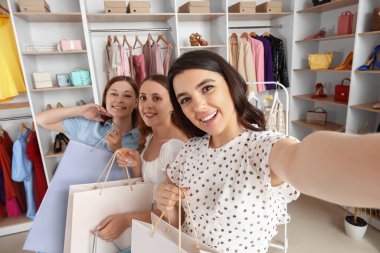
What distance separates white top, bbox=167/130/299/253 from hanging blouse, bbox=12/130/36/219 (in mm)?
2245

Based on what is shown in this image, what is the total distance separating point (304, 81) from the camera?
3318mm

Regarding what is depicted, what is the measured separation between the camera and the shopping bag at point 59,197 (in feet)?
3.24

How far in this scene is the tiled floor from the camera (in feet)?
6.72

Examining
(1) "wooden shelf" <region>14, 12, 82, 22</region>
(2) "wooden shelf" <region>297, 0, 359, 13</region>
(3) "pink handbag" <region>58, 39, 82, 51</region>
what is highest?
(2) "wooden shelf" <region>297, 0, 359, 13</region>

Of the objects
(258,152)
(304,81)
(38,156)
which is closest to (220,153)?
(258,152)

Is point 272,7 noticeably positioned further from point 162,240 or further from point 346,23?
point 162,240

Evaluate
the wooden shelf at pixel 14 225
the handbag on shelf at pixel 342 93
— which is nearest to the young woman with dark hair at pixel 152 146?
the wooden shelf at pixel 14 225

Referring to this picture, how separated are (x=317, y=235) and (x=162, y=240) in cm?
215

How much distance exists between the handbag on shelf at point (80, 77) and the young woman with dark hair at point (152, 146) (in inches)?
61.9

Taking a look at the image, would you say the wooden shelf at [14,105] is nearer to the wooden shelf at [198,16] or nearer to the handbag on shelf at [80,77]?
the handbag on shelf at [80,77]

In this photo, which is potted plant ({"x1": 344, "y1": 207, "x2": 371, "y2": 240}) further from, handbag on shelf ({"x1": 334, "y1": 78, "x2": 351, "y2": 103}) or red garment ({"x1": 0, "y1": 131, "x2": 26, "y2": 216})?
red garment ({"x1": 0, "y1": 131, "x2": 26, "y2": 216})

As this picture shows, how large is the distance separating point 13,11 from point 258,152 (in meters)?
2.61

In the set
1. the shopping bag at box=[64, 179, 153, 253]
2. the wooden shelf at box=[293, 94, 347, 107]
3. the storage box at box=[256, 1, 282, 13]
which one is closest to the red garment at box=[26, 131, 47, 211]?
the shopping bag at box=[64, 179, 153, 253]

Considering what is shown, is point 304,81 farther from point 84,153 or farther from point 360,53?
point 84,153
